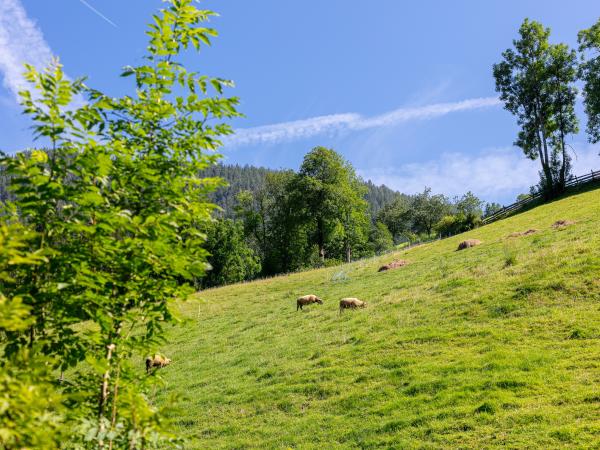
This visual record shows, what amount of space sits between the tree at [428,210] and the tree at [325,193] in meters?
43.8

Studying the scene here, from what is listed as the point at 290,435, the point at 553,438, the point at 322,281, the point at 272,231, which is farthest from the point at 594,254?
the point at 272,231

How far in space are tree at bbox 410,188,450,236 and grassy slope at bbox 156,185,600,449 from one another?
8434 centimetres

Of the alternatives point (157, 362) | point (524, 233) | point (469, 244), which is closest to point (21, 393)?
point (157, 362)

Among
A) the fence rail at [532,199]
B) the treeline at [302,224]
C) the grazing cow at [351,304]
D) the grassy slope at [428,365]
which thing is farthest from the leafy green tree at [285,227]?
the grazing cow at [351,304]

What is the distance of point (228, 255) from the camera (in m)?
83.9

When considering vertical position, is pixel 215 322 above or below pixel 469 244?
below

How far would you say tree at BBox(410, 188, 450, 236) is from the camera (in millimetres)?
110688

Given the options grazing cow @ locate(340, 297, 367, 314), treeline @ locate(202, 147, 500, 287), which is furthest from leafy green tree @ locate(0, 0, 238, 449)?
treeline @ locate(202, 147, 500, 287)

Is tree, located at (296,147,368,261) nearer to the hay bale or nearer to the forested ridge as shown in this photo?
the forested ridge

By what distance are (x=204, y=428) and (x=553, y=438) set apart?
35.0 feet

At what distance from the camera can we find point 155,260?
4508mm

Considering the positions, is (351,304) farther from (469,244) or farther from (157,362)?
(469,244)

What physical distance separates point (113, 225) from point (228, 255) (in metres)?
80.8

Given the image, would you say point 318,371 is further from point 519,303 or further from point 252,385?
point 519,303
